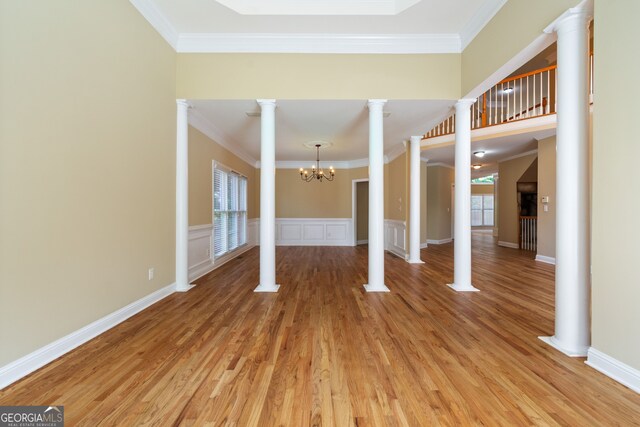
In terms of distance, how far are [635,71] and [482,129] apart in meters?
4.87

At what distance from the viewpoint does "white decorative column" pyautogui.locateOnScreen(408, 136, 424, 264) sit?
5.68m

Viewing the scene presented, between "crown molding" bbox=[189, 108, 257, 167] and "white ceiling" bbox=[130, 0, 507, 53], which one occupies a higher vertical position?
"white ceiling" bbox=[130, 0, 507, 53]

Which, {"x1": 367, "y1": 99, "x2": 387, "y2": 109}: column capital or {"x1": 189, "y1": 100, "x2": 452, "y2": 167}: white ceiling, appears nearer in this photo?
{"x1": 367, "y1": 99, "x2": 387, "y2": 109}: column capital

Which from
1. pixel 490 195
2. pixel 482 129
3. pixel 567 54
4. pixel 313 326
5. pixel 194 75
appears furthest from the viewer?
pixel 490 195

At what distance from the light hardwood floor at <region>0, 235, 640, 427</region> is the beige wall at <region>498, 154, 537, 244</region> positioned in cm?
549

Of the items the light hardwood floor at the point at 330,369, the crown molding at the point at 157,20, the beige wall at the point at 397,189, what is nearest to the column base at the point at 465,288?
the light hardwood floor at the point at 330,369

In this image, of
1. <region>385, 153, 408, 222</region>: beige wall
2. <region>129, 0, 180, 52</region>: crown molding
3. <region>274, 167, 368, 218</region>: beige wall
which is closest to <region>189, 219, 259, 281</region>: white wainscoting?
<region>129, 0, 180, 52</region>: crown molding

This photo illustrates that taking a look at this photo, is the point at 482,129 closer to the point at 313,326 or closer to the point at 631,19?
the point at 631,19

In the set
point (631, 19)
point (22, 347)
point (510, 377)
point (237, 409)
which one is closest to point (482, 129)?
point (631, 19)

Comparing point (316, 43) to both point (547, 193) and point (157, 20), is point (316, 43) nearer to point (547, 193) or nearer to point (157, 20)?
point (157, 20)

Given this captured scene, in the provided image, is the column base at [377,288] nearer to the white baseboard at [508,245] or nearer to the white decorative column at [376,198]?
the white decorative column at [376,198]

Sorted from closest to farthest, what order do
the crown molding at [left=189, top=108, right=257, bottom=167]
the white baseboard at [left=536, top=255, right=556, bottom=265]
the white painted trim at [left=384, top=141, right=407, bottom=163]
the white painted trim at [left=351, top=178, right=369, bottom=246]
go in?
the crown molding at [left=189, top=108, right=257, bottom=167] < the white baseboard at [left=536, top=255, right=556, bottom=265] < the white painted trim at [left=384, top=141, right=407, bottom=163] < the white painted trim at [left=351, top=178, right=369, bottom=246]

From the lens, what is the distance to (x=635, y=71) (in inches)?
65.1

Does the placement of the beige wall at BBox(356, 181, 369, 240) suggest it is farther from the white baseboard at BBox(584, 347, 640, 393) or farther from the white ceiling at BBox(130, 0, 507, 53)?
the white baseboard at BBox(584, 347, 640, 393)
